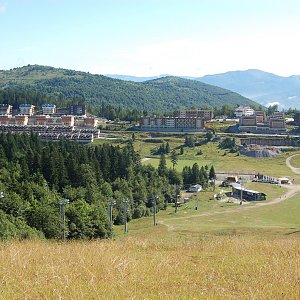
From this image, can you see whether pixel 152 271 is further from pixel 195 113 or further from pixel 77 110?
pixel 77 110

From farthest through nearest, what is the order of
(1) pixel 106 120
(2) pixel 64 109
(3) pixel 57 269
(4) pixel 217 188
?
(2) pixel 64 109, (1) pixel 106 120, (4) pixel 217 188, (3) pixel 57 269

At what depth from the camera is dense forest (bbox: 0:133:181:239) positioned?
2894cm

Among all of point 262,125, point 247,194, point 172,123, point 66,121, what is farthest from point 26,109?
point 247,194

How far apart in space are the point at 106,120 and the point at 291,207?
96.9m

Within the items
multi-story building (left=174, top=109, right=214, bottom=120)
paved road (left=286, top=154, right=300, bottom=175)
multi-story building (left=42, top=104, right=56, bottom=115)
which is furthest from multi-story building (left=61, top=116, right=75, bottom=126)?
paved road (left=286, top=154, right=300, bottom=175)

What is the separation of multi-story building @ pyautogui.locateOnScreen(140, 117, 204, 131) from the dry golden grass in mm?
119335

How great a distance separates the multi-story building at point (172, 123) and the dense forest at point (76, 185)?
194 ft

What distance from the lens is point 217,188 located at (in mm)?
69562

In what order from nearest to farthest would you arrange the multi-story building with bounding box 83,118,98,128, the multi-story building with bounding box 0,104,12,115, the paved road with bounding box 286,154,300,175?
the paved road with bounding box 286,154,300,175
the multi-story building with bounding box 83,118,98,128
the multi-story building with bounding box 0,104,12,115

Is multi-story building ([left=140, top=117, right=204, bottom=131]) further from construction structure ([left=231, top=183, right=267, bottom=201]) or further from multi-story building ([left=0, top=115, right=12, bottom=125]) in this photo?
construction structure ([left=231, top=183, right=267, bottom=201])

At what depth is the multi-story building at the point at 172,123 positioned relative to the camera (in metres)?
131

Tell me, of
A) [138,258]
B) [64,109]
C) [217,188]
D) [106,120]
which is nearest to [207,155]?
[217,188]

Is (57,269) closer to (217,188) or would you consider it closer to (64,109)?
(217,188)

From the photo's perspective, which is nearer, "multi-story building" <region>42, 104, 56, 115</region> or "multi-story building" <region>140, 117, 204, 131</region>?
"multi-story building" <region>140, 117, 204, 131</region>
